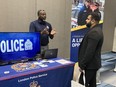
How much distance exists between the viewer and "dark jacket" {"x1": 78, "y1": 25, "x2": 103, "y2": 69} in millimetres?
2645

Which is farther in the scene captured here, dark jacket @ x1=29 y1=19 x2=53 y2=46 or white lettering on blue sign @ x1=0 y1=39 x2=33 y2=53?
dark jacket @ x1=29 y1=19 x2=53 y2=46

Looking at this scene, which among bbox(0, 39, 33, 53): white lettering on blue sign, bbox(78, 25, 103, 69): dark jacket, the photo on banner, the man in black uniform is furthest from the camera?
the photo on banner

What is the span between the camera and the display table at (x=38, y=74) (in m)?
2.05

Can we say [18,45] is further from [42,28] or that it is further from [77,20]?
[77,20]

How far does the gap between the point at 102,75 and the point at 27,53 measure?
2.71 m

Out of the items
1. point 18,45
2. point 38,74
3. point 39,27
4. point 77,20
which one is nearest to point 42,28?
point 39,27

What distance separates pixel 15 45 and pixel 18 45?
0.04m

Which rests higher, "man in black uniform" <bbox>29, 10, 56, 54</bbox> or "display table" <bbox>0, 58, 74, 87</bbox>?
"man in black uniform" <bbox>29, 10, 56, 54</bbox>

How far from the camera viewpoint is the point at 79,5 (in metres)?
4.18

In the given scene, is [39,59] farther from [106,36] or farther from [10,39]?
[106,36]

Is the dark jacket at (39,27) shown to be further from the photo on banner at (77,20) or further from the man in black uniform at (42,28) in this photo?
the photo on banner at (77,20)

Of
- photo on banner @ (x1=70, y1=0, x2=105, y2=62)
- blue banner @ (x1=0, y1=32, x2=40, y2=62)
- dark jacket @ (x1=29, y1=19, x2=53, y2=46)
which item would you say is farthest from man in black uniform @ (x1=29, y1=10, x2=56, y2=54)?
blue banner @ (x1=0, y1=32, x2=40, y2=62)

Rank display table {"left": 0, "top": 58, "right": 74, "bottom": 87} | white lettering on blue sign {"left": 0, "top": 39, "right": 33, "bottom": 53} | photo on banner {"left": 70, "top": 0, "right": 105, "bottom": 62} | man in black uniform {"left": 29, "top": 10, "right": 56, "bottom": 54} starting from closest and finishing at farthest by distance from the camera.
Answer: display table {"left": 0, "top": 58, "right": 74, "bottom": 87} → white lettering on blue sign {"left": 0, "top": 39, "right": 33, "bottom": 53} → man in black uniform {"left": 29, "top": 10, "right": 56, "bottom": 54} → photo on banner {"left": 70, "top": 0, "right": 105, "bottom": 62}

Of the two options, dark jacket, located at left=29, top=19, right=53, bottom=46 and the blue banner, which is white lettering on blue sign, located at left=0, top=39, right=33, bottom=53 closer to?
the blue banner
